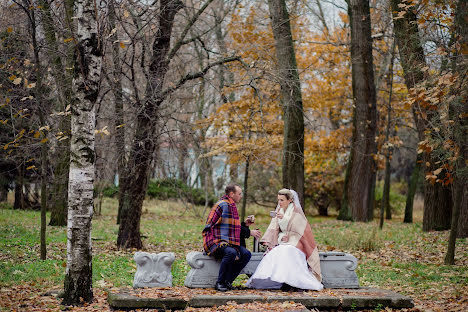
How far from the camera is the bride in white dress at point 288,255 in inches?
322

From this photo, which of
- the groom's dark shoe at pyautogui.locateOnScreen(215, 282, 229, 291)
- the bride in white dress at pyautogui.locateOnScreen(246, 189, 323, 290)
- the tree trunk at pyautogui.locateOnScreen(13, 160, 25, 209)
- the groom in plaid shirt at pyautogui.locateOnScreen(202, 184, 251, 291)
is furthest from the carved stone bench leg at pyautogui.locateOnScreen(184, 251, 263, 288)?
the tree trunk at pyautogui.locateOnScreen(13, 160, 25, 209)

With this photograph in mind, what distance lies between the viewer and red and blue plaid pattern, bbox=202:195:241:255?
8.05 meters

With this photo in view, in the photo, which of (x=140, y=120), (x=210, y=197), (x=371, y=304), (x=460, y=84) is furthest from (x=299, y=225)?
(x=210, y=197)

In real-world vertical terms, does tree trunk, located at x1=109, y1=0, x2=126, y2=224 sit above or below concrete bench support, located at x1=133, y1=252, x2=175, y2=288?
above

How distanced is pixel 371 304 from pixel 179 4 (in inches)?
333

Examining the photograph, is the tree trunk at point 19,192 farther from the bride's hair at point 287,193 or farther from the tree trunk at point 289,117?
the bride's hair at point 287,193

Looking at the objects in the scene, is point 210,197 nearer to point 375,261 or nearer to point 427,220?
point 427,220

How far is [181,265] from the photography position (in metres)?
11.5

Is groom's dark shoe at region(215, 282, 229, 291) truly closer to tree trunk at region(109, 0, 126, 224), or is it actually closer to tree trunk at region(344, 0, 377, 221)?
tree trunk at region(109, 0, 126, 224)

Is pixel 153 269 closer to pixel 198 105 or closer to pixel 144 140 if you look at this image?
pixel 144 140

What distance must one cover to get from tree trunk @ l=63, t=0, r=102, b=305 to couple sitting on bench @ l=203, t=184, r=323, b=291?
1.88 meters

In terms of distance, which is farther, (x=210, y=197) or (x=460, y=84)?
(x=210, y=197)

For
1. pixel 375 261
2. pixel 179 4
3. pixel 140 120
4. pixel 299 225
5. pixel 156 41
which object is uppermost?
pixel 179 4

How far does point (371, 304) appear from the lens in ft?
25.0
